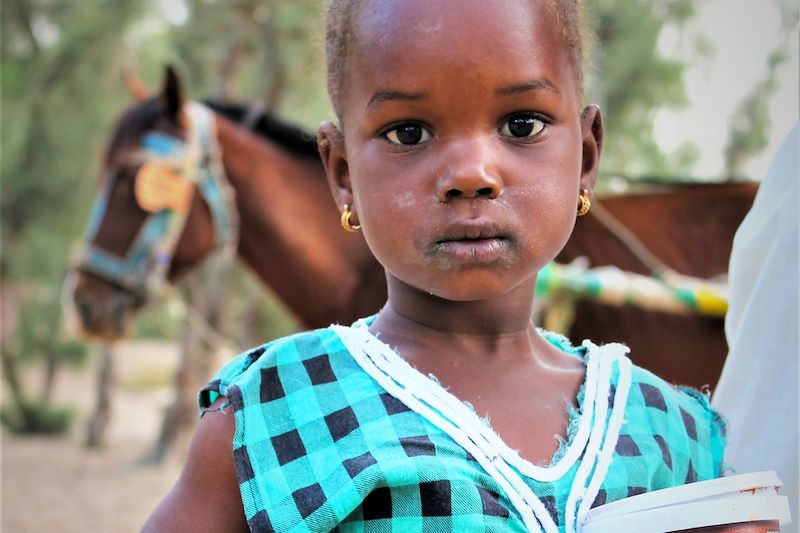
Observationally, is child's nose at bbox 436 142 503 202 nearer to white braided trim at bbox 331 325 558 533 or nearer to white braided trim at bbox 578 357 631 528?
white braided trim at bbox 331 325 558 533

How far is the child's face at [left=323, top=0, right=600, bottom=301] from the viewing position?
0.91 meters

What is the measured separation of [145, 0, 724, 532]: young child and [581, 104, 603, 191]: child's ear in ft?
0.22

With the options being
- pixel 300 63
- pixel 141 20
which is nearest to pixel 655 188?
pixel 300 63

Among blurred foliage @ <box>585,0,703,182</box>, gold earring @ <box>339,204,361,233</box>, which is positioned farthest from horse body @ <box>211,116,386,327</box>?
blurred foliage @ <box>585,0,703,182</box>

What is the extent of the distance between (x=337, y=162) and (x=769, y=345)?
2.57ft

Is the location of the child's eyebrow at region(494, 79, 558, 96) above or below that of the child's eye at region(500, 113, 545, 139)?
above

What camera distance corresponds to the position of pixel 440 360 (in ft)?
3.41

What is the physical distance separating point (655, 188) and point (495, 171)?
2.30 m

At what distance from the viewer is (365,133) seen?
988 millimetres

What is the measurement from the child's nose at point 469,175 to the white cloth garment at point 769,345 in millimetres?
611

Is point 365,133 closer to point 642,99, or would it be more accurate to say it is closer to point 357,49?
point 357,49

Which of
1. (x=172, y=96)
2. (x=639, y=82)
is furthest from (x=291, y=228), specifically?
(x=639, y=82)

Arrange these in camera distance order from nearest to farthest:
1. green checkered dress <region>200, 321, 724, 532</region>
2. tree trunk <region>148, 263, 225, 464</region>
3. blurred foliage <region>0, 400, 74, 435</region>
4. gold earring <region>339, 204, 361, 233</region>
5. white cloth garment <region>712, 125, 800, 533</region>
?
green checkered dress <region>200, 321, 724, 532</region> < gold earring <region>339, 204, 361, 233</region> < white cloth garment <region>712, 125, 800, 533</region> < tree trunk <region>148, 263, 225, 464</region> < blurred foliage <region>0, 400, 74, 435</region>

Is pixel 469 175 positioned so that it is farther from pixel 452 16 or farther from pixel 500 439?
pixel 500 439
